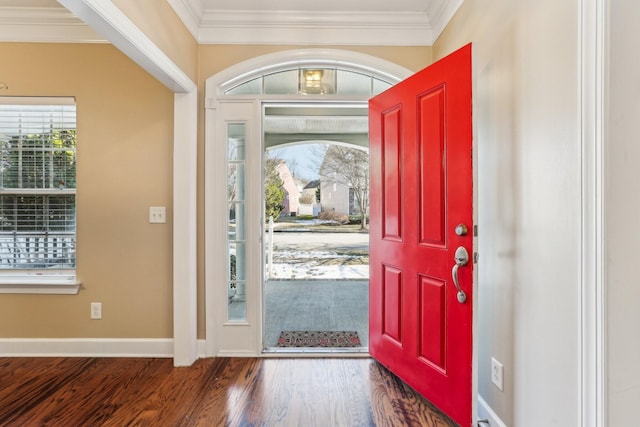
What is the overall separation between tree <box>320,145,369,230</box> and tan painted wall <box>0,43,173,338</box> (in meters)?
4.22

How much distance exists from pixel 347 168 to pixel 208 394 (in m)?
5.11

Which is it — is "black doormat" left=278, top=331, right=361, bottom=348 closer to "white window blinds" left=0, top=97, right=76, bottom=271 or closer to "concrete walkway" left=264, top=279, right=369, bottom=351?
"concrete walkway" left=264, top=279, right=369, bottom=351

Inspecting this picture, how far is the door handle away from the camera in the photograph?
1572 mm

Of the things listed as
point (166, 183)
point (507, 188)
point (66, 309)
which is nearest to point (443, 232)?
point (507, 188)

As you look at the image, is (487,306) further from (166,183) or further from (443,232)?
(166,183)

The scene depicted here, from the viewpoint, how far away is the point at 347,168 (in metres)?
6.46

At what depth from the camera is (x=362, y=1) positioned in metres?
2.26

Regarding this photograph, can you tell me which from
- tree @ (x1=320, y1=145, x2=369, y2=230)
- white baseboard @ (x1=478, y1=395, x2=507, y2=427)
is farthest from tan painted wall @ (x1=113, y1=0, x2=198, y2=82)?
tree @ (x1=320, y1=145, x2=369, y2=230)

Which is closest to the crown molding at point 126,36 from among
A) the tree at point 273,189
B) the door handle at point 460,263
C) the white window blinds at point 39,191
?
the white window blinds at point 39,191

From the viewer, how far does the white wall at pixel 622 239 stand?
97cm

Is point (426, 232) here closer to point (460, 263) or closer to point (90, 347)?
point (460, 263)

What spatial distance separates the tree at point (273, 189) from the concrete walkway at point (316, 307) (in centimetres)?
185

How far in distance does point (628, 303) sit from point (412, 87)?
1.49m

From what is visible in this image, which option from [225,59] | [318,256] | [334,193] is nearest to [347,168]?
[334,193]
